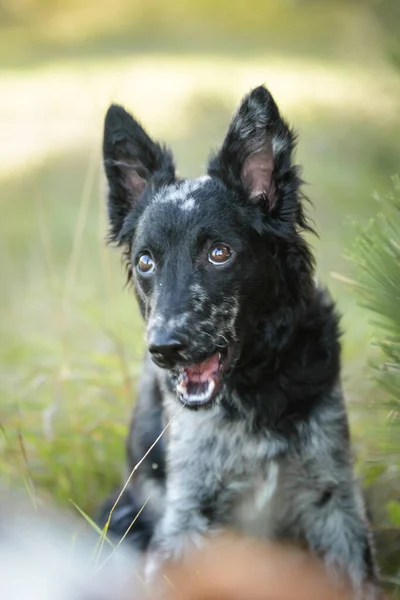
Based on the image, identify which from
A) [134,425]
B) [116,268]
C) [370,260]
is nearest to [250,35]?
[116,268]

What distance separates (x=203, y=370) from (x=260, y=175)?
2.94ft

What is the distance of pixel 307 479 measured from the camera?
3736 millimetres

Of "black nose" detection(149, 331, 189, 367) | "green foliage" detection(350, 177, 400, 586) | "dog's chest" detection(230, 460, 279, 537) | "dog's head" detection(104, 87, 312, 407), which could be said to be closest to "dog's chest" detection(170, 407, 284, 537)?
"dog's chest" detection(230, 460, 279, 537)

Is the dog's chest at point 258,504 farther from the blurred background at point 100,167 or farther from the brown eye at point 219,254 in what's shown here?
the brown eye at point 219,254

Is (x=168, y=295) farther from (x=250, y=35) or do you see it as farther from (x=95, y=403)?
(x=250, y=35)

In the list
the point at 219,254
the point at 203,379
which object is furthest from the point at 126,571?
the point at 219,254

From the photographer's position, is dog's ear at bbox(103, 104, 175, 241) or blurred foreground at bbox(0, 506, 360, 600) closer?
blurred foreground at bbox(0, 506, 360, 600)

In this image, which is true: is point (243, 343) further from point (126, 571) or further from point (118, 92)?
point (118, 92)

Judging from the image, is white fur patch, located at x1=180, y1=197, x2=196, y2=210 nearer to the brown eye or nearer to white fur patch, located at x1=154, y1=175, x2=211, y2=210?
white fur patch, located at x1=154, y1=175, x2=211, y2=210

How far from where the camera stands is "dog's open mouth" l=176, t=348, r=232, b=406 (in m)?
3.44

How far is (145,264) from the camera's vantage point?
3.63 metres

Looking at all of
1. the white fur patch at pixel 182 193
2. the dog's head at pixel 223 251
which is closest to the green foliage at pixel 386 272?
the dog's head at pixel 223 251

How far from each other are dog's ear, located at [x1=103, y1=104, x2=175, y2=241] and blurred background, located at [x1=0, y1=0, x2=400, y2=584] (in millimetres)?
446

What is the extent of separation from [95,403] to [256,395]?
1786 millimetres
